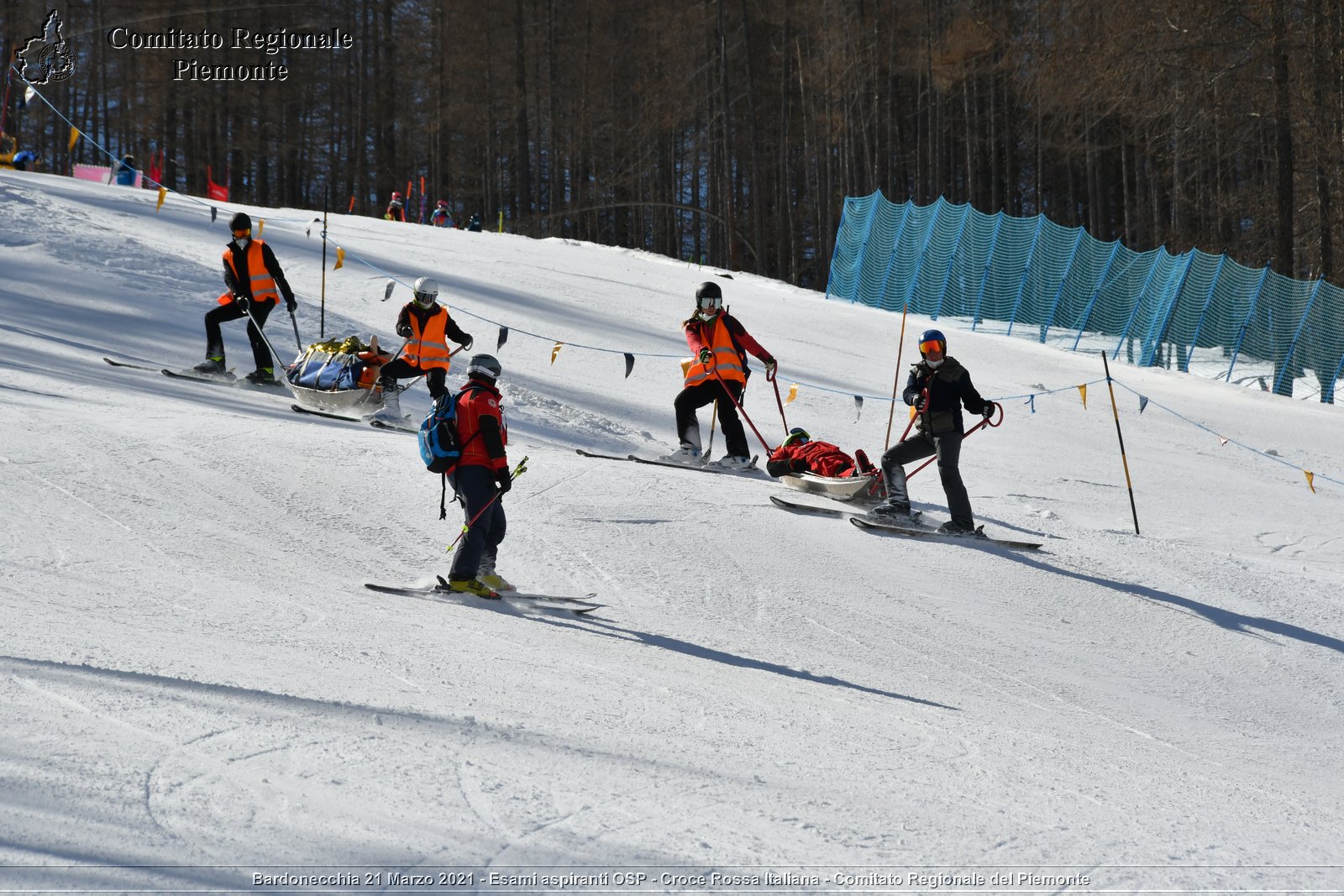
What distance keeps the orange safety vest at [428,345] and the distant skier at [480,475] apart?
4520 mm

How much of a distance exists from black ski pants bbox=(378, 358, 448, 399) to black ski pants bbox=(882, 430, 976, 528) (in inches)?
177

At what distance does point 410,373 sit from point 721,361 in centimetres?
311

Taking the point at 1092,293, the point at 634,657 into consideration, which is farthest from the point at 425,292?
the point at 1092,293

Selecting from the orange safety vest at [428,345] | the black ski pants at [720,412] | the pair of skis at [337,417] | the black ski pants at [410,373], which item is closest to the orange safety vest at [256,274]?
the pair of skis at [337,417]

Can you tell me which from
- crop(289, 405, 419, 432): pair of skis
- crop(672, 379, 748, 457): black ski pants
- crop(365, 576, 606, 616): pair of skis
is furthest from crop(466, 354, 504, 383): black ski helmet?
crop(289, 405, 419, 432): pair of skis

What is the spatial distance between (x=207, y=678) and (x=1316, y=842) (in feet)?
14.2

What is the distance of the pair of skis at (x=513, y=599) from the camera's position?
701 cm

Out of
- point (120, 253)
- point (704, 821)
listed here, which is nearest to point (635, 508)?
point (704, 821)

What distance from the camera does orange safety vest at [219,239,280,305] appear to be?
12820 mm

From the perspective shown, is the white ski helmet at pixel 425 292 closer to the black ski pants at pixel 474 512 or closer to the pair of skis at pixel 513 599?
the black ski pants at pixel 474 512

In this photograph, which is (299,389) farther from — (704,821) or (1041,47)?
(1041,47)

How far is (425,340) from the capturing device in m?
11.5

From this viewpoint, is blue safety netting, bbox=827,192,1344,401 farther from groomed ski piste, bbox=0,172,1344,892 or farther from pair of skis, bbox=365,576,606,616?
pair of skis, bbox=365,576,606,616

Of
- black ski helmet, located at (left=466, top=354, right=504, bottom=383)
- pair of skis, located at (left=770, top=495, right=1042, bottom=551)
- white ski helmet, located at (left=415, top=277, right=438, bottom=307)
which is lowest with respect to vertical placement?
pair of skis, located at (left=770, top=495, right=1042, bottom=551)
